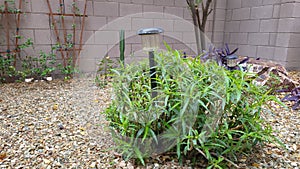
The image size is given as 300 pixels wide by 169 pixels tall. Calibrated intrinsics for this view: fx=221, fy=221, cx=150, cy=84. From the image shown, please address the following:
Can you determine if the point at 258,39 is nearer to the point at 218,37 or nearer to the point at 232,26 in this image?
the point at 232,26

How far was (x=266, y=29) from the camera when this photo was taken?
358 cm

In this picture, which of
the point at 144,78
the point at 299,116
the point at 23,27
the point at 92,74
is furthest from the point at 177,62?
the point at 23,27

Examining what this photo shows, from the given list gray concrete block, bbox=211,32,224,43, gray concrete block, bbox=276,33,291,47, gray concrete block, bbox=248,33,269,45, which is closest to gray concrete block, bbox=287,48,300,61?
gray concrete block, bbox=276,33,291,47

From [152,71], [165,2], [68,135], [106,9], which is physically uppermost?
[165,2]

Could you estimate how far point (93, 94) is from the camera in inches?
100

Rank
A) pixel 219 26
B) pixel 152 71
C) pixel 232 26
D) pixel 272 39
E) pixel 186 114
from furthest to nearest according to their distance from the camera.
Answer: pixel 219 26
pixel 232 26
pixel 272 39
pixel 152 71
pixel 186 114

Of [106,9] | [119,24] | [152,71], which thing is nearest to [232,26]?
[119,24]

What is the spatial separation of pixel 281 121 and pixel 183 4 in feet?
9.22

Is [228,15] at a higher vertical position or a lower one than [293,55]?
higher

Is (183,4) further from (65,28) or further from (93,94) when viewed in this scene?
(93,94)

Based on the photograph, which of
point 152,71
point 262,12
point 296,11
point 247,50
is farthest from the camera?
point 247,50

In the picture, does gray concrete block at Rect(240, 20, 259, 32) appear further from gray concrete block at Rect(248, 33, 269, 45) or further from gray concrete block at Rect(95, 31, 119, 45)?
gray concrete block at Rect(95, 31, 119, 45)

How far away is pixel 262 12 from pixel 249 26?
1.03 feet

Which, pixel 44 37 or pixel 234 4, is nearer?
pixel 44 37
